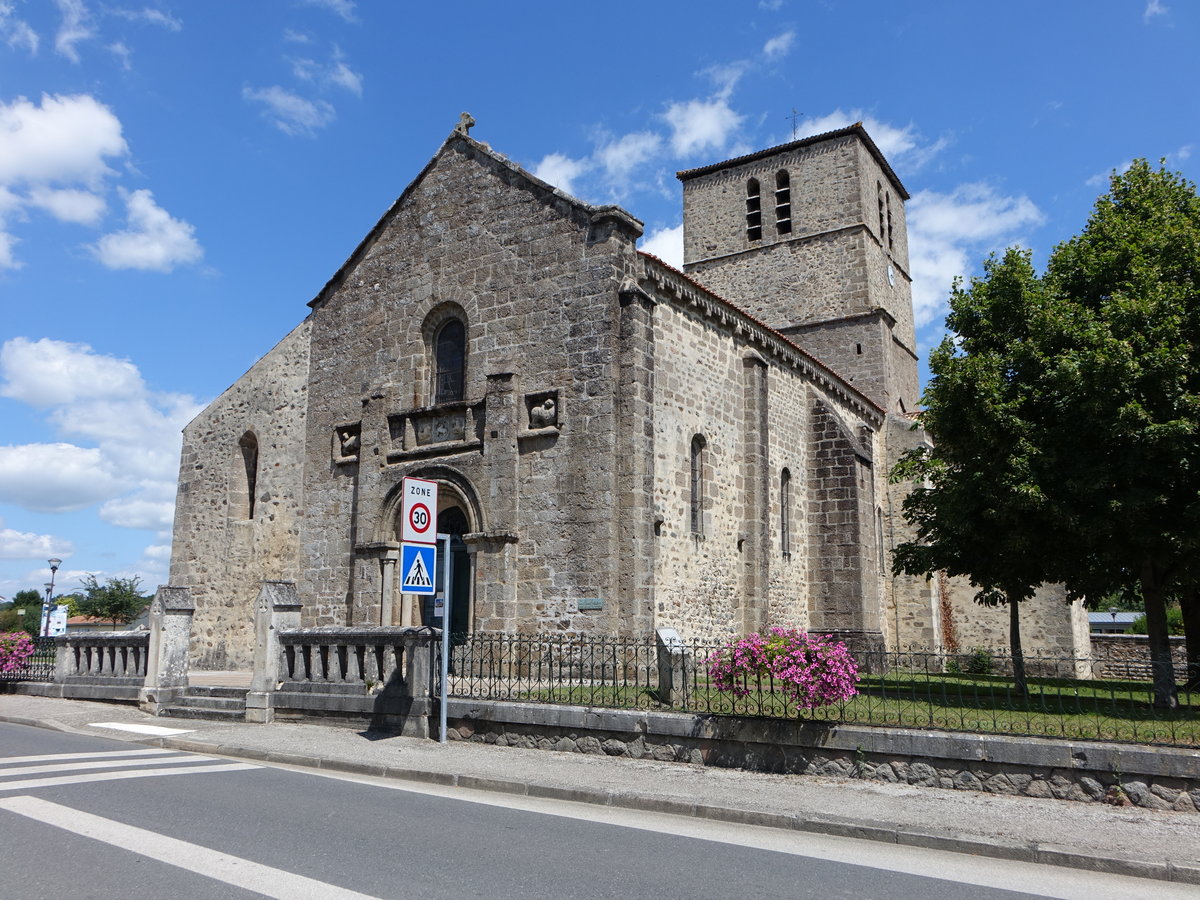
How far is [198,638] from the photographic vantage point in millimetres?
21641

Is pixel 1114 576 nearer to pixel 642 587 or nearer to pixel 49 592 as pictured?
pixel 642 587

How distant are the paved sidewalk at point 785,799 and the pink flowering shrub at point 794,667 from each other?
2.93 ft

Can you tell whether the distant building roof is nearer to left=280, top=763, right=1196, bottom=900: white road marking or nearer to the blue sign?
the blue sign

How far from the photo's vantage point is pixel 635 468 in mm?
15500

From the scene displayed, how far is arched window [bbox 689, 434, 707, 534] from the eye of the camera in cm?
1764

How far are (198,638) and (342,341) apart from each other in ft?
27.1

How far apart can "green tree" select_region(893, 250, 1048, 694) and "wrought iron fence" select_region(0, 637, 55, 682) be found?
1793cm

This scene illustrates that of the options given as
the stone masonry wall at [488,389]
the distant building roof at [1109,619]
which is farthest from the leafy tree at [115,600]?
the distant building roof at [1109,619]

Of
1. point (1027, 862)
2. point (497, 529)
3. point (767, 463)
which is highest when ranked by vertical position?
point (767, 463)

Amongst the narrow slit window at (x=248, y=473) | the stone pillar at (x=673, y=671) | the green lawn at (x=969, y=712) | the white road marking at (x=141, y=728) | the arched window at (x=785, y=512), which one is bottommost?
the white road marking at (x=141, y=728)

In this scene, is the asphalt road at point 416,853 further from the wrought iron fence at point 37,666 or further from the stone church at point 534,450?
the wrought iron fence at point 37,666

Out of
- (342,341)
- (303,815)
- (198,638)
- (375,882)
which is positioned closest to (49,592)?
(198,638)

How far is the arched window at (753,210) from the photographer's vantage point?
34.2 meters

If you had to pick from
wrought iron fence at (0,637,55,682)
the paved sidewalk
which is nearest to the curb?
the paved sidewalk
